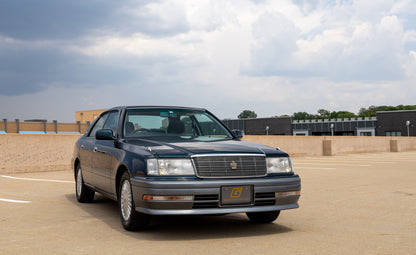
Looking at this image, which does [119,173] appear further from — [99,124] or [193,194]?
[99,124]

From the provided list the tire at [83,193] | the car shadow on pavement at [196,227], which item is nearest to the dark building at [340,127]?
the tire at [83,193]

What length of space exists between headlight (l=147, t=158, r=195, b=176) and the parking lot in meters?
0.74

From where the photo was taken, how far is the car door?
6.38 meters

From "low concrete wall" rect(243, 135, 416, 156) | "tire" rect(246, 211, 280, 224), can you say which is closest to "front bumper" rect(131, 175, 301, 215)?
"tire" rect(246, 211, 280, 224)

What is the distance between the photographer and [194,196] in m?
5.20

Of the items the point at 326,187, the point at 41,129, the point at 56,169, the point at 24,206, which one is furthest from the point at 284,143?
the point at 41,129

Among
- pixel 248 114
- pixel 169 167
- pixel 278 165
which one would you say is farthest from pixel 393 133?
pixel 248 114

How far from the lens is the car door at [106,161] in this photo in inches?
251

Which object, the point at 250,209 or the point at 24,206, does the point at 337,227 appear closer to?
the point at 250,209

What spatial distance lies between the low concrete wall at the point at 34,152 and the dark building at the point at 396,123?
64.1m

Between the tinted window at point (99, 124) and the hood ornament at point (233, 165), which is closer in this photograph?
the hood ornament at point (233, 165)

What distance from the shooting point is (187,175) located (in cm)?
529

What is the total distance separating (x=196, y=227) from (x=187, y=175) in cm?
→ 100

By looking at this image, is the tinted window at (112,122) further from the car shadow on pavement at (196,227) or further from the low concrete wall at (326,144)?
the low concrete wall at (326,144)
